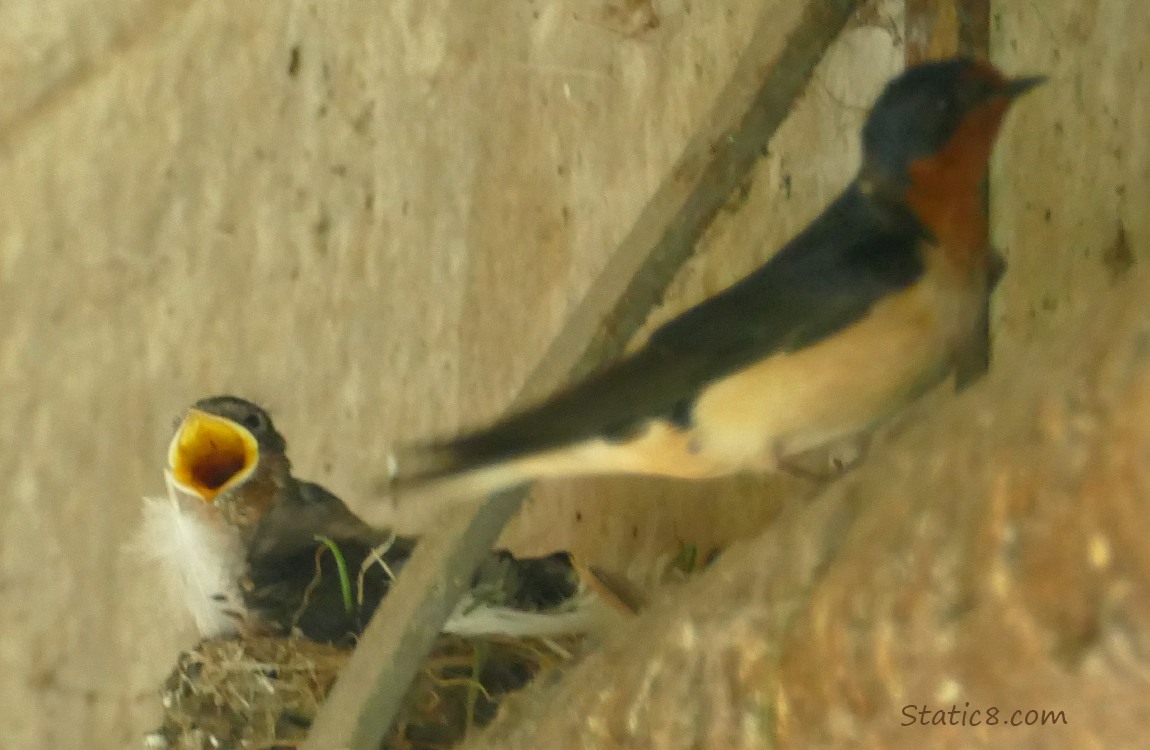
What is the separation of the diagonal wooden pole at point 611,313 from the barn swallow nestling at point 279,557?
198mm

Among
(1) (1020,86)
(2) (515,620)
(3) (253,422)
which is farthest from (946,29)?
(3) (253,422)

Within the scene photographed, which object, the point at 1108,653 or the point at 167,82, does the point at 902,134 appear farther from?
the point at 167,82

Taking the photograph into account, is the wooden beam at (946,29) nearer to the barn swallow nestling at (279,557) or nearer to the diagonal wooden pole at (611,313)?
the diagonal wooden pole at (611,313)

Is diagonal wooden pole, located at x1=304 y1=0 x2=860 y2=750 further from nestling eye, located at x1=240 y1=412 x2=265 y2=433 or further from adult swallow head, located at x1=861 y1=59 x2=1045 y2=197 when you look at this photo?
nestling eye, located at x1=240 y1=412 x2=265 y2=433

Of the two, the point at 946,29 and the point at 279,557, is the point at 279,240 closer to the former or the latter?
the point at 279,557

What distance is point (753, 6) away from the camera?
1730 mm

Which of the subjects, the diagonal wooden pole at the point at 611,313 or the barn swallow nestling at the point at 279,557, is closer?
the diagonal wooden pole at the point at 611,313

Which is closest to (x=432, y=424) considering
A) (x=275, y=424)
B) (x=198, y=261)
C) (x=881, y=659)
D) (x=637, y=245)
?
(x=275, y=424)

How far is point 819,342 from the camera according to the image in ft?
3.43

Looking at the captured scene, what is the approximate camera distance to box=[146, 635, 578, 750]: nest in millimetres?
1402

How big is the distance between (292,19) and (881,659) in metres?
1.60

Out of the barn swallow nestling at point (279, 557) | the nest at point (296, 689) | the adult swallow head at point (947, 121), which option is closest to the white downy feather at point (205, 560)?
the barn swallow nestling at point (279, 557)

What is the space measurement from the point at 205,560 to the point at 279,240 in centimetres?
57

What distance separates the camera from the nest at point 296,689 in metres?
1.40
